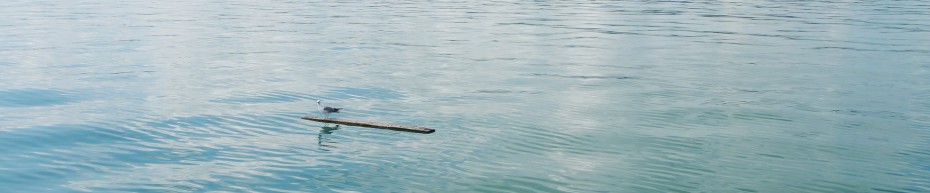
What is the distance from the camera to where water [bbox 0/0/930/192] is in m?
24.0

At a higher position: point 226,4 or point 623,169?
point 226,4

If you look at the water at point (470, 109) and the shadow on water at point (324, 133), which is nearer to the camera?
the water at point (470, 109)

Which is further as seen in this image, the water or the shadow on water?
the shadow on water

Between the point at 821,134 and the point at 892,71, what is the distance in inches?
666

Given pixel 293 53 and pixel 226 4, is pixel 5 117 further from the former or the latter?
pixel 226 4

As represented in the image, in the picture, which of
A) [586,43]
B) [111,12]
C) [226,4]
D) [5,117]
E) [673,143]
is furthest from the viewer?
[226,4]

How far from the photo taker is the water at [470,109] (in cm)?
2397

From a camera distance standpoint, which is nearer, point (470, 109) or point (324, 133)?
point (324, 133)

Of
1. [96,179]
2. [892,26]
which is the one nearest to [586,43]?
[892,26]

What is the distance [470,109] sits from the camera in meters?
33.9

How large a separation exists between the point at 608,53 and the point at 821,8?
168ft

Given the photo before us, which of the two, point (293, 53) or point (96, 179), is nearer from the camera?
point (96, 179)

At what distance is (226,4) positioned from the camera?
4269 inches

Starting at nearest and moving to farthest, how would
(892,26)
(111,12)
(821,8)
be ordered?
(892,26)
(111,12)
(821,8)
